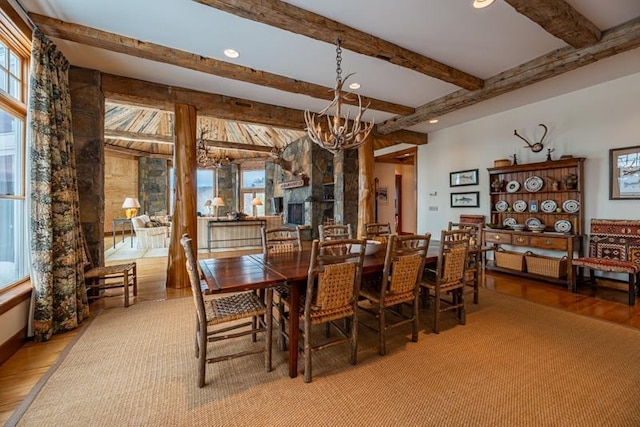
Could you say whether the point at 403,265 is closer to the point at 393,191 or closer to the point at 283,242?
the point at 283,242

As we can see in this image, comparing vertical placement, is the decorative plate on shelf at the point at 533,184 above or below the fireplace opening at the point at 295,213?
above

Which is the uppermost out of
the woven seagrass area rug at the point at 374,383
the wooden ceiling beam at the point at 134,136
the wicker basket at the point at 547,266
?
the wooden ceiling beam at the point at 134,136

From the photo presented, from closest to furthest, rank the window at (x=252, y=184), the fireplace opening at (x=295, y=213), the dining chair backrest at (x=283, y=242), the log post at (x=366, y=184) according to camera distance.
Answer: the dining chair backrest at (x=283, y=242)
the log post at (x=366, y=184)
the fireplace opening at (x=295, y=213)
the window at (x=252, y=184)

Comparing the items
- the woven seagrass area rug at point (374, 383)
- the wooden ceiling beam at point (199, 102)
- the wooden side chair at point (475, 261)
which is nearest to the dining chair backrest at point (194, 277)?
the woven seagrass area rug at point (374, 383)

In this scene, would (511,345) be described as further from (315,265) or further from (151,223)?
(151,223)

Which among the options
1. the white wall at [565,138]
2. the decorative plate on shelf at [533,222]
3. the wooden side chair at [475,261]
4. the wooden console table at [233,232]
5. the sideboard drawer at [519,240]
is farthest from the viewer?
the wooden console table at [233,232]

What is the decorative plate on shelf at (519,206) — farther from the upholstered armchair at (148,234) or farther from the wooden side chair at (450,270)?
the upholstered armchair at (148,234)

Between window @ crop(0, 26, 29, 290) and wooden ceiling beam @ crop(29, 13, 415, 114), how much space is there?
38cm

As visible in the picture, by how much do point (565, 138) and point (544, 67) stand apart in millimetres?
1843

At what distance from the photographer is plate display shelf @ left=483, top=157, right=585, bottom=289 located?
4.24 m

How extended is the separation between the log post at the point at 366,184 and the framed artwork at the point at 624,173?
11.8ft

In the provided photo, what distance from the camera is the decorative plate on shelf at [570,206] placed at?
14.3 ft

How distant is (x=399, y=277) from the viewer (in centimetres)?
247

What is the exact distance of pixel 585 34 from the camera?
268cm
